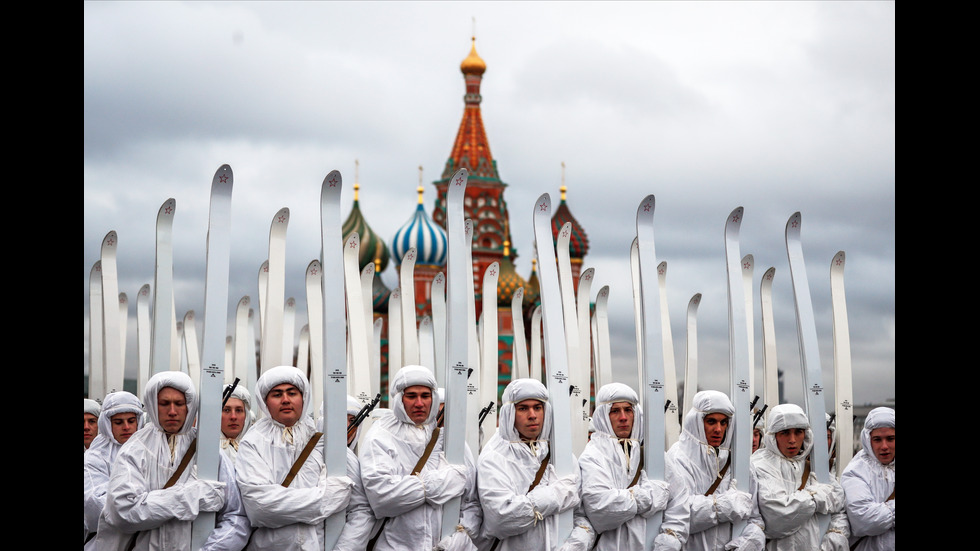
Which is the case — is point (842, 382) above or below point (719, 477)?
above

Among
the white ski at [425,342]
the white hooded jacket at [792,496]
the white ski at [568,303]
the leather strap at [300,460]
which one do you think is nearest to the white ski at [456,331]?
the leather strap at [300,460]

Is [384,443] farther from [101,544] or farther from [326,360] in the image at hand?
[101,544]

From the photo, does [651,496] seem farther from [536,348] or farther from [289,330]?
[289,330]

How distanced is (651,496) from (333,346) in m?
3.10

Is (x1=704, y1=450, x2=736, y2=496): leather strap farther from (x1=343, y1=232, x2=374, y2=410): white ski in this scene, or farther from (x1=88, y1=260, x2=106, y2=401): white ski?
(x1=88, y1=260, x2=106, y2=401): white ski

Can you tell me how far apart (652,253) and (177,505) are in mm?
5296

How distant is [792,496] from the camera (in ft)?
37.6

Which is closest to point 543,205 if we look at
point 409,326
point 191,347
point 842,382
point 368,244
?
point 842,382

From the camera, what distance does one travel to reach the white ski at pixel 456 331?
996 cm

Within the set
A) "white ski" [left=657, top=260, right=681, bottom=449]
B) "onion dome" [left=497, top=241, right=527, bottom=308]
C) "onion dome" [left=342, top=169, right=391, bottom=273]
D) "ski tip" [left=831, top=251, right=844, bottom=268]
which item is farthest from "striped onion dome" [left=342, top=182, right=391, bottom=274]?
"ski tip" [left=831, top=251, right=844, bottom=268]

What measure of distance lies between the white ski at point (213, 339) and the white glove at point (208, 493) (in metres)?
0.06

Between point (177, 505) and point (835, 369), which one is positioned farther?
point (835, 369)

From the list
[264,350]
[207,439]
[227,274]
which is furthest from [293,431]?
[264,350]

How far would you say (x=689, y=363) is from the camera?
1727 centimetres
